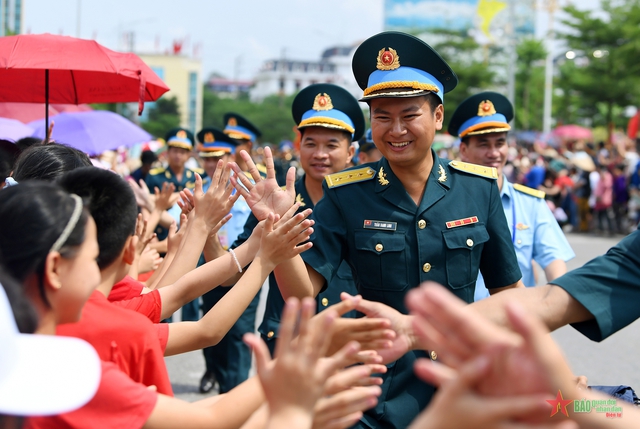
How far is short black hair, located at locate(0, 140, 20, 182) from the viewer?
335cm

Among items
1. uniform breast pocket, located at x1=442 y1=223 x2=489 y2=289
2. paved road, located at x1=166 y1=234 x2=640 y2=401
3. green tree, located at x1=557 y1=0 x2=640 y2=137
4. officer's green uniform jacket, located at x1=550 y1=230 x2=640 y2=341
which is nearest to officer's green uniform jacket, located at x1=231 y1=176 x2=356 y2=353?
uniform breast pocket, located at x1=442 y1=223 x2=489 y2=289

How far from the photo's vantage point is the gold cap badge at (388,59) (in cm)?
290

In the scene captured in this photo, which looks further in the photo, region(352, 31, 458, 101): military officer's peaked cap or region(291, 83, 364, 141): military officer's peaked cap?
region(291, 83, 364, 141): military officer's peaked cap

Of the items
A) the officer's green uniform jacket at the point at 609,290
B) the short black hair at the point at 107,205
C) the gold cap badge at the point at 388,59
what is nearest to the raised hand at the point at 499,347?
the officer's green uniform jacket at the point at 609,290

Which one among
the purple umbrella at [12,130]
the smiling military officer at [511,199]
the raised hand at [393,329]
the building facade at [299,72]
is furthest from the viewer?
the building facade at [299,72]

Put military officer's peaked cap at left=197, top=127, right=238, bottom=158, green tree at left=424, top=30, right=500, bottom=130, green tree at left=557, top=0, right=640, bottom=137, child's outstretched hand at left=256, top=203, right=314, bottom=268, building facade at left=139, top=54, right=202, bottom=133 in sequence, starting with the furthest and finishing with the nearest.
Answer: building facade at left=139, top=54, right=202, bottom=133, green tree at left=424, top=30, right=500, bottom=130, green tree at left=557, top=0, right=640, bottom=137, military officer's peaked cap at left=197, top=127, right=238, bottom=158, child's outstretched hand at left=256, top=203, right=314, bottom=268

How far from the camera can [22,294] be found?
1.72 meters

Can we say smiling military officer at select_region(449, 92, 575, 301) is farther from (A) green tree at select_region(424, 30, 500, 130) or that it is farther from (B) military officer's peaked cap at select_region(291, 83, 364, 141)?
(A) green tree at select_region(424, 30, 500, 130)

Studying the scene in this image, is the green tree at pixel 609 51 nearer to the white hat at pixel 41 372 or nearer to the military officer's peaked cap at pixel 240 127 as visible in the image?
the military officer's peaked cap at pixel 240 127

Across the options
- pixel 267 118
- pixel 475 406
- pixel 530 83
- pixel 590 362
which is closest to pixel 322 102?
pixel 590 362

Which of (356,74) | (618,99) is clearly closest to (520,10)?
(618,99)

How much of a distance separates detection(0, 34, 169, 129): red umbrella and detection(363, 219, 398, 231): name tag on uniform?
1.99m

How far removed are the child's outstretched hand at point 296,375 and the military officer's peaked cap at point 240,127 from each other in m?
6.21

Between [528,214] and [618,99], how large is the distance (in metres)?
23.9
